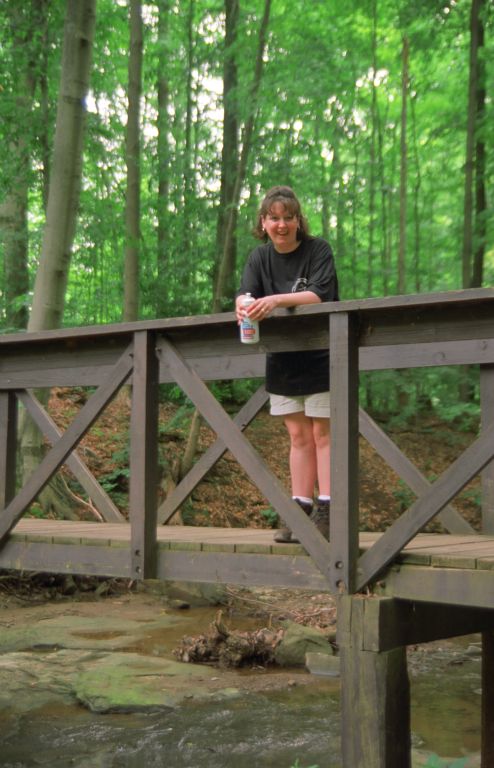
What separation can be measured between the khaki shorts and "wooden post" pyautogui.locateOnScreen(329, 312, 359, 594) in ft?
1.53

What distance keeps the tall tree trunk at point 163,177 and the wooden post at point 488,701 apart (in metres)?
10.6

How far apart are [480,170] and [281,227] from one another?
1178cm

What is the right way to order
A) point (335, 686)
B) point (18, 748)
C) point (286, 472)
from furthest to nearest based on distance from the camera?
1. point (286, 472)
2. point (335, 686)
3. point (18, 748)

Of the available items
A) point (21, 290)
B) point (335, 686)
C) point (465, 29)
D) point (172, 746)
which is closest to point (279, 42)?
point (465, 29)

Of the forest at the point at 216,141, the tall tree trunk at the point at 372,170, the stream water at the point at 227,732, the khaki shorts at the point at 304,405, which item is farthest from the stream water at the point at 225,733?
the tall tree trunk at the point at 372,170

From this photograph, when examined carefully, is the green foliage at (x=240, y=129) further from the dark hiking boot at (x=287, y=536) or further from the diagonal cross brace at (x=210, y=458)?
the dark hiking boot at (x=287, y=536)

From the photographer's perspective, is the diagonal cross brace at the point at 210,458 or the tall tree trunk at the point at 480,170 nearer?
the diagonal cross brace at the point at 210,458

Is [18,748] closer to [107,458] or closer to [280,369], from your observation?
[280,369]

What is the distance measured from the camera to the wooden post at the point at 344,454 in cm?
396

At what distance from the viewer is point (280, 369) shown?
464cm

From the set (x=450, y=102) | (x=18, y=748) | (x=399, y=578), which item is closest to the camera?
(x=399, y=578)

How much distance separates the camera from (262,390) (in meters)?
5.71

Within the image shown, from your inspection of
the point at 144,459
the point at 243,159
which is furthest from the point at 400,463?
the point at 243,159

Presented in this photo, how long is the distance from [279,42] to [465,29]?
3.57 metres
